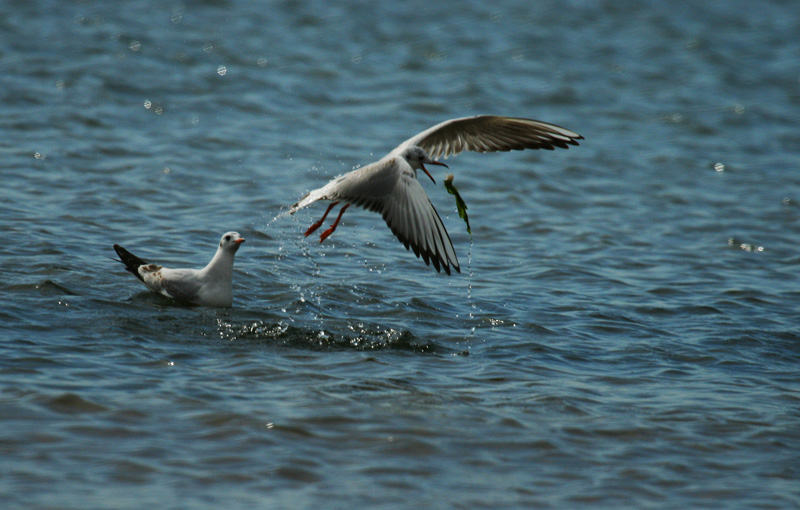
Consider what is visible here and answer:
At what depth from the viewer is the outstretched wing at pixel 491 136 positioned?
858 centimetres

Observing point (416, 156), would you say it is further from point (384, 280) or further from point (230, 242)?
point (384, 280)

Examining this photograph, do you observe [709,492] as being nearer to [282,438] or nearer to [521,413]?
[521,413]

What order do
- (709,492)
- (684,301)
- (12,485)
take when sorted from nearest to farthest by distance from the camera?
1. (12,485)
2. (709,492)
3. (684,301)

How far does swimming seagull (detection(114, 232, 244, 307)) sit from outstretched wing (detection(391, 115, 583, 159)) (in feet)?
6.14

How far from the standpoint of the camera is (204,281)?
8219 mm

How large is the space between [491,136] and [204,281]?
9.26ft

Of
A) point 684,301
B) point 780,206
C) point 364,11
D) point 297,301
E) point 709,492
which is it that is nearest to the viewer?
point 709,492

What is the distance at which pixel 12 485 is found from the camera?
16.2 ft

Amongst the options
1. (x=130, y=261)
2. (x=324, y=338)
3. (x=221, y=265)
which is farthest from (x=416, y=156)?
(x=130, y=261)

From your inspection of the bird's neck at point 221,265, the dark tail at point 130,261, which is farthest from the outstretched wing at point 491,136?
the dark tail at point 130,261

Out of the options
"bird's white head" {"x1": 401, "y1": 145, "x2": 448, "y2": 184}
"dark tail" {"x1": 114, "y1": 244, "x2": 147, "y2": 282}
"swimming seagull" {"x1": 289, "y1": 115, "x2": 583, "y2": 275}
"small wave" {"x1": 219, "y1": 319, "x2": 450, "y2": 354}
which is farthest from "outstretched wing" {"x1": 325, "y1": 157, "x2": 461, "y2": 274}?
"dark tail" {"x1": 114, "y1": 244, "x2": 147, "y2": 282}

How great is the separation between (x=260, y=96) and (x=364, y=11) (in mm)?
7193

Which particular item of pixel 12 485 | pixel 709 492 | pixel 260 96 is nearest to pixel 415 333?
pixel 709 492

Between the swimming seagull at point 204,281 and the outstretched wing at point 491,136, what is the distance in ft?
6.14
